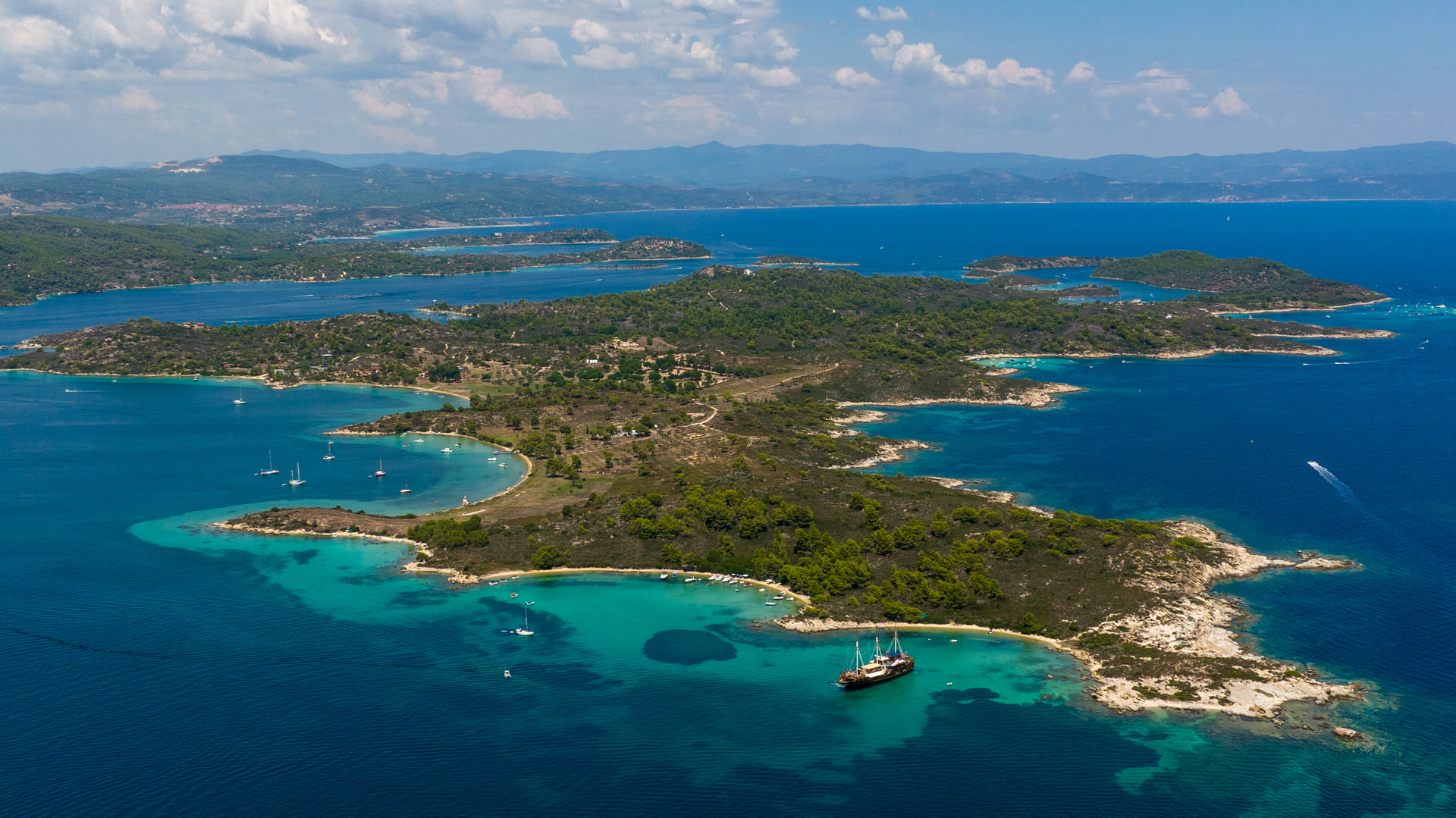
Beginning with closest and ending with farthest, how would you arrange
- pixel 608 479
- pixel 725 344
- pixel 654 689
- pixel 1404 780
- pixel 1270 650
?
1. pixel 1404 780
2. pixel 654 689
3. pixel 1270 650
4. pixel 608 479
5. pixel 725 344

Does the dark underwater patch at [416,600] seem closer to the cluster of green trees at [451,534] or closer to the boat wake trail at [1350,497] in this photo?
the cluster of green trees at [451,534]

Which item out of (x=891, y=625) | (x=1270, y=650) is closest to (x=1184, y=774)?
(x=1270, y=650)

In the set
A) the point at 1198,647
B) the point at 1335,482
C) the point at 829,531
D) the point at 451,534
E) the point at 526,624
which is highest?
the point at 829,531

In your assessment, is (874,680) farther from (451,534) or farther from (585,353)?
(585,353)

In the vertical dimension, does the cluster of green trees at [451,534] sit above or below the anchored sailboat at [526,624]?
above

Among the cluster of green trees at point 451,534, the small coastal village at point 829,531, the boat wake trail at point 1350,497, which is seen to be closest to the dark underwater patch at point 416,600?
the small coastal village at point 829,531

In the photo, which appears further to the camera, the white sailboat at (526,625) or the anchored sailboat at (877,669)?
the white sailboat at (526,625)

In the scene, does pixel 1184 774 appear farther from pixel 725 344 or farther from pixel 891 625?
pixel 725 344

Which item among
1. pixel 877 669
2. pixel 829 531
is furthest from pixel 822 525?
pixel 877 669
